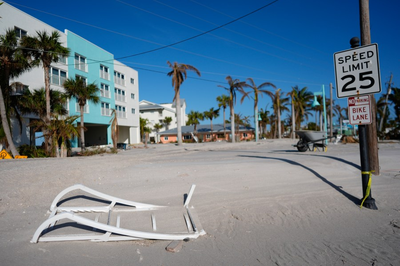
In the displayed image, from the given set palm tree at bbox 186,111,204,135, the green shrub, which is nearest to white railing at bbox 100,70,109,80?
the green shrub

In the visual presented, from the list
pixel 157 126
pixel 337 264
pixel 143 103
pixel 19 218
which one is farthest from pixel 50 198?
pixel 143 103

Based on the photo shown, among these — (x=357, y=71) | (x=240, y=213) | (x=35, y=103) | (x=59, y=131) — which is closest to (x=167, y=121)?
(x=35, y=103)

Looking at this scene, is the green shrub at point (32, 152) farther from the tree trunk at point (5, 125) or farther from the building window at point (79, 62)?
the building window at point (79, 62)

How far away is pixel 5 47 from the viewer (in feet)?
60.8

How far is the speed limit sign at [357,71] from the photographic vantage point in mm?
5070

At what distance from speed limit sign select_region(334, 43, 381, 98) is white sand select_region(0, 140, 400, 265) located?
227 cm

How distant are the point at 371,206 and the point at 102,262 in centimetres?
488

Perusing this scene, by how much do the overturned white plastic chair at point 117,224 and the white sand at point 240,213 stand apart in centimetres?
12

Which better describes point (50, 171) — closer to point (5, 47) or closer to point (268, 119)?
point (5, 47)

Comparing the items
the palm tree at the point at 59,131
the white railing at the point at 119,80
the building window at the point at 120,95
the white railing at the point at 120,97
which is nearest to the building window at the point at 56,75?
the white railing at the point at 120,97

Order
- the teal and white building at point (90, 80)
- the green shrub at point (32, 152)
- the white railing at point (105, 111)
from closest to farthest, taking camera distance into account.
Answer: the green shrub at point (32, 152) → the teal and white building at point (90, 80) → the white railing at point (105, 111)

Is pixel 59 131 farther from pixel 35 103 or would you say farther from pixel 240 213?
pixel 240 213

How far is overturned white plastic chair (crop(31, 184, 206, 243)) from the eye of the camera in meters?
3.62

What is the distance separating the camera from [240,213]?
4902mm
